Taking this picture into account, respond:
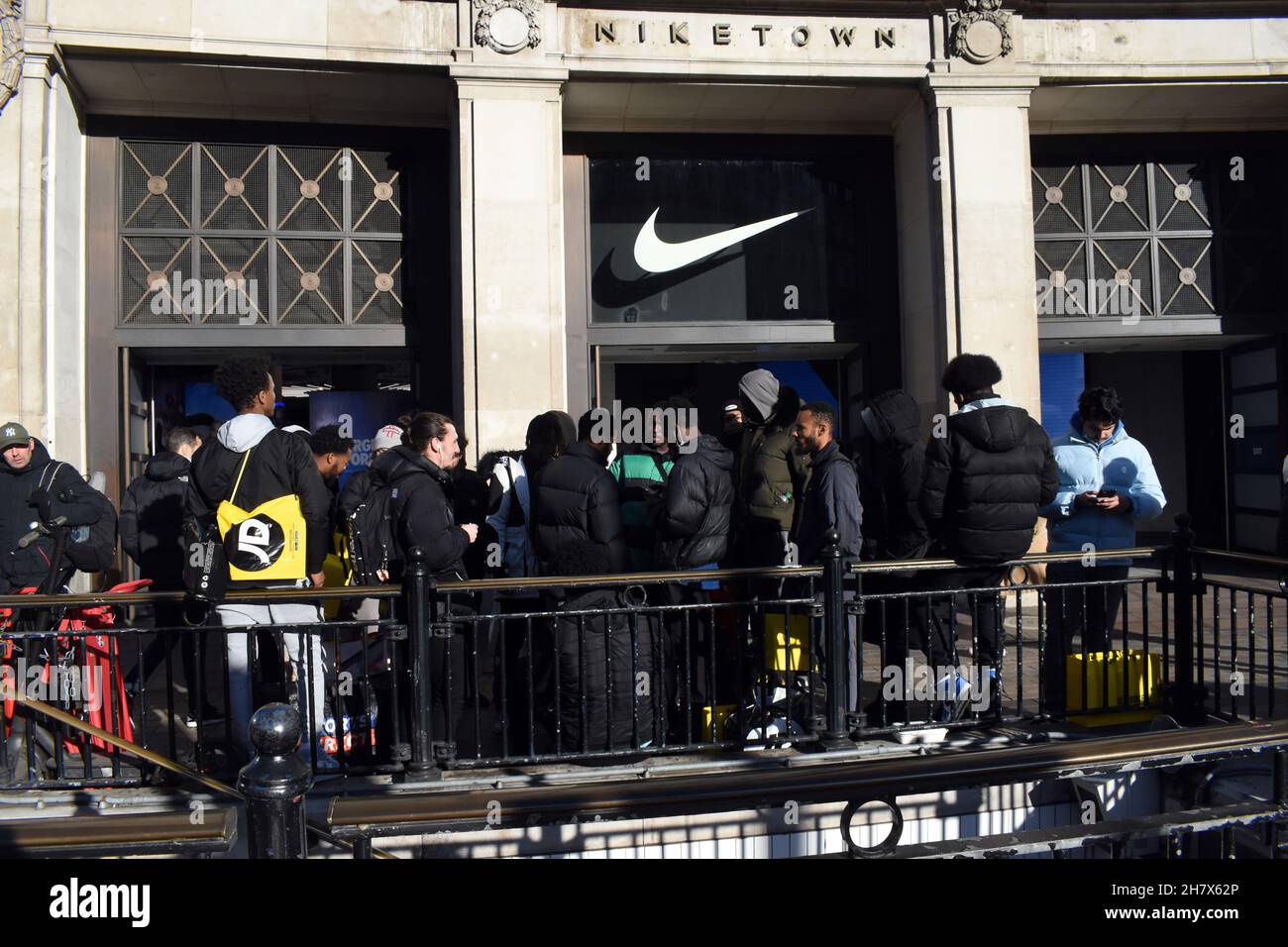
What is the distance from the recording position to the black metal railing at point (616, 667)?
498 cm

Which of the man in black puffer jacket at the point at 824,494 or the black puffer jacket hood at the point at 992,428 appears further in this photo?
the man in black puffer jacket at the point at 824,494

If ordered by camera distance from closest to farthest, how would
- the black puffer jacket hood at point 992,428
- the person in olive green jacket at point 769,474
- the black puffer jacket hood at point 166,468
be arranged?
1. the black puffer jacket hood at point 992,428
2. the person in olive green jacket at point 769,474
3. the black puffer jacket hood at point 166,468

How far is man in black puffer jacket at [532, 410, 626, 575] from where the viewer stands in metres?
5.57

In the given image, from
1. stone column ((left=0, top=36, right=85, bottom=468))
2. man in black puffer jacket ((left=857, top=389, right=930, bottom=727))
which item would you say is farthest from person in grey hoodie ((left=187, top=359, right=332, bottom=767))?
stone column ((left=0, top=36, right=85, bottom=468))

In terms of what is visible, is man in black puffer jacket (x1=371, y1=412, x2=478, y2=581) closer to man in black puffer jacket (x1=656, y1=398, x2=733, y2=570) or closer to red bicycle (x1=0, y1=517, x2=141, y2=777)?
man in black puffer jacket (x1=656, y1=398, x2=733, y2=570)

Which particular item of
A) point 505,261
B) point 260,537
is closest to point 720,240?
point 505,261

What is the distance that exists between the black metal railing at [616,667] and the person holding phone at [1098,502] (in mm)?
60

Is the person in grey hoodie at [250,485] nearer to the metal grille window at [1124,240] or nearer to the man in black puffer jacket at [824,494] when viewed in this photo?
the man in black puffer jacket at [824,494]

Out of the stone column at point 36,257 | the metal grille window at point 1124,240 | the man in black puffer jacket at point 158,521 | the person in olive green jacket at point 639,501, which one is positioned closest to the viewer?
the person in olive green jacket at point 639,501

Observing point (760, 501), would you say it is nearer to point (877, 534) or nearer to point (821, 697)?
point (877, 534)

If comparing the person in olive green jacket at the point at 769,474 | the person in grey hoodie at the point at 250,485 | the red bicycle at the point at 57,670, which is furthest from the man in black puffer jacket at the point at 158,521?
the person in olive green jacket at the point at 769,474

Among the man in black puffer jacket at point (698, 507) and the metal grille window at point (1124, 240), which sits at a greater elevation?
the metal grille window at point (1124, 240)

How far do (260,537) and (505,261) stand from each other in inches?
181
